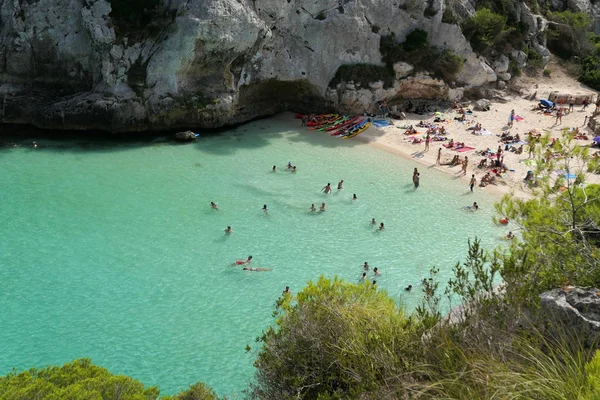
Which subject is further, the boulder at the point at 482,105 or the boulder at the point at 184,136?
the boulder at the point at 482,105

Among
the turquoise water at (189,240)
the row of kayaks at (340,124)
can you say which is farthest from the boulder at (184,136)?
the row of kayaks at (340,124)

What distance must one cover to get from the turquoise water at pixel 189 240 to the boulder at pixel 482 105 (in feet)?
39.1

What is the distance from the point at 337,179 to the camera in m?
26.7

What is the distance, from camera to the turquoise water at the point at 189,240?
14727mm

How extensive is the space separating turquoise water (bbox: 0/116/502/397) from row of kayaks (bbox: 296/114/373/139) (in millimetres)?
1610

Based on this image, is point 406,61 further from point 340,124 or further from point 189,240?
point 189,240

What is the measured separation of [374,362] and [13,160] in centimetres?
2497

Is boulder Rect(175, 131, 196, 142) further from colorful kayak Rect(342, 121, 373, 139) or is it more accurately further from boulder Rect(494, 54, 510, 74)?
boulder Rect(494, 54, 510, 74)

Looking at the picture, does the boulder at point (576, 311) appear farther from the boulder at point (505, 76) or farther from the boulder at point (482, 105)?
the boulder at point (505, 76)

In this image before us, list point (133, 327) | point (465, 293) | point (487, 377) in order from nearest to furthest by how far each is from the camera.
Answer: point (487, 377) < point (465, 293) < point (133, 327)

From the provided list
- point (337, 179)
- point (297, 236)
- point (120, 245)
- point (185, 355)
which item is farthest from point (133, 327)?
point (337, 179)

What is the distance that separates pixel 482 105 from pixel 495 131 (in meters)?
4.63

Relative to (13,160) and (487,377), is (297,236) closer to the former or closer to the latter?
(487,377)

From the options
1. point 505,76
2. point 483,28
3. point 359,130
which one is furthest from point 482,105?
point 359,130
